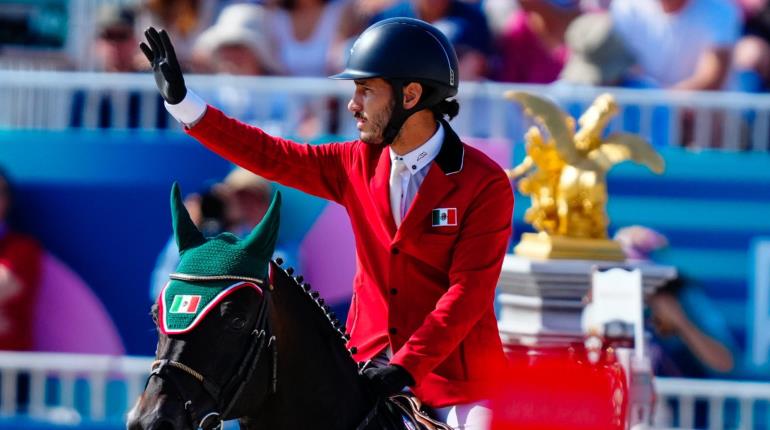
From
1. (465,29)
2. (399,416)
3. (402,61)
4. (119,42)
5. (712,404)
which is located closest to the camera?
(399,416)

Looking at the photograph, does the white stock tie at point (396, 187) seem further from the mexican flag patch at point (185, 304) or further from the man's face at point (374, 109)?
the mexican flag patch at point (185, 304)

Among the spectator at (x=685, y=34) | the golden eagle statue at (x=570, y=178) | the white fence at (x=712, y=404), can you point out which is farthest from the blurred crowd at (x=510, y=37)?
the white fence at (x=712, y=404)

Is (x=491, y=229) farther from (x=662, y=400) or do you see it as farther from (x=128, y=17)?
(x=128, y=17)

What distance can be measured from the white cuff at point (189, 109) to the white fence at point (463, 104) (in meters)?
4.63

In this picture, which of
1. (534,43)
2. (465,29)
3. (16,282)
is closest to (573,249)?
(465,29)

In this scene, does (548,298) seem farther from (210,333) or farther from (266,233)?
(210,333)

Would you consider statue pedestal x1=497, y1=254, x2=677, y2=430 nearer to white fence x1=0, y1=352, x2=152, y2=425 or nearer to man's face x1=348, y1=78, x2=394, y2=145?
man's face x1=348, y1=78, x2=394, y2=145

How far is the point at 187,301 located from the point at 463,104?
5.69 metres

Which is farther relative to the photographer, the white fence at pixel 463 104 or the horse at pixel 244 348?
the white fence at pixel 463 104

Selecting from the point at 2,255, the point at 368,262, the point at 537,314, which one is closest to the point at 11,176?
the point at 2,255

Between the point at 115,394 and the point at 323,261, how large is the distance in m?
1.52

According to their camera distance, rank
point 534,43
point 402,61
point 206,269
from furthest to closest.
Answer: point 534,43 → point 402,61 → point 206,269

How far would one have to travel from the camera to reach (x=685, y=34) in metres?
9.76

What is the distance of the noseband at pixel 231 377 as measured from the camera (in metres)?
4.17
